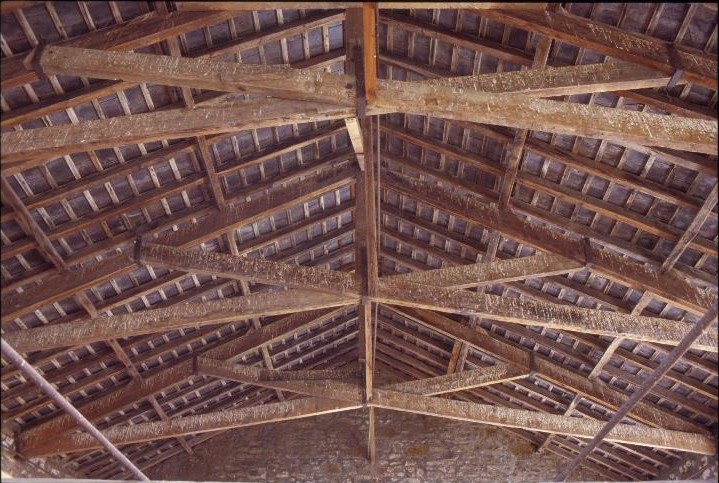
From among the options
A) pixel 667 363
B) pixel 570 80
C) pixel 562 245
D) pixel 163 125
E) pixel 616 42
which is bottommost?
pixel 667 363

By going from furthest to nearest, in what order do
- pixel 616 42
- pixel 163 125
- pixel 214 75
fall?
pixel 616 42 → pixel 163 125 → pixel 214 75

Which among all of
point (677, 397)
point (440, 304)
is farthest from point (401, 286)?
point (677, 397)

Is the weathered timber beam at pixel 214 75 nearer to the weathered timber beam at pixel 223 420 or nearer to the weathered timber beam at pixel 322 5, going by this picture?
the weathered timber beam at pixel 322 5

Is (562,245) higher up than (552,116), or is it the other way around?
(562,245)

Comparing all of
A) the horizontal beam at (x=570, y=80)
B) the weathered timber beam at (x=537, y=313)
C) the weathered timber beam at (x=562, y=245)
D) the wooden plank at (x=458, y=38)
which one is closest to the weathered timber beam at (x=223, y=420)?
the weathered timber beam at (x=537, y=313)

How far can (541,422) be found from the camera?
827cm

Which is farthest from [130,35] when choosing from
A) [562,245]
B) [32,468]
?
[32,468]

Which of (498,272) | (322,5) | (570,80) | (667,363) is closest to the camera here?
(322,5)

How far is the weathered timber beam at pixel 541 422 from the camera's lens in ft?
25.9

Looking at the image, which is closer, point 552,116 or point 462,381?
point 552,116

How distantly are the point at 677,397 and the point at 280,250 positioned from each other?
5283 millimetres

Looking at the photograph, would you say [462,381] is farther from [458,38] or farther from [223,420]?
[458,38]

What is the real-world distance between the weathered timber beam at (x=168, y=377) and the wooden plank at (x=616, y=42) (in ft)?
17.2

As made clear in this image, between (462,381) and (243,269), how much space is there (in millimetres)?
3841
